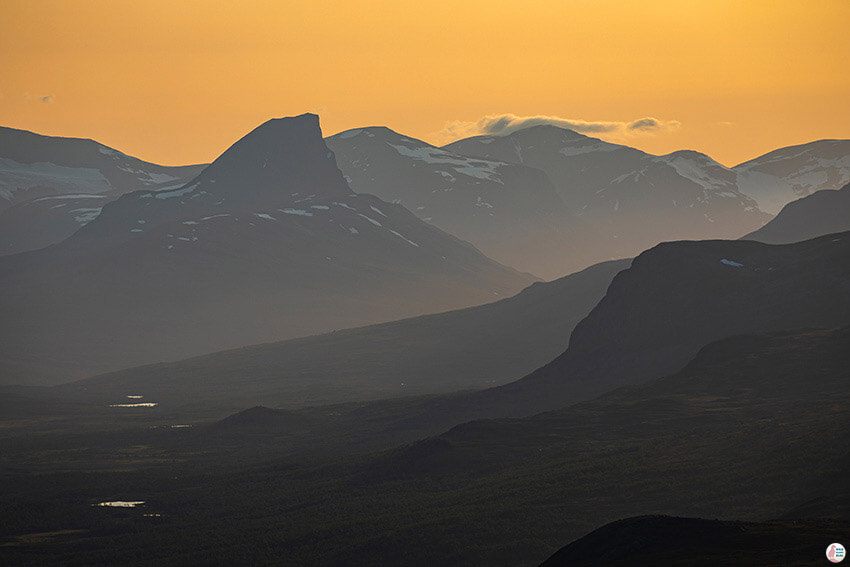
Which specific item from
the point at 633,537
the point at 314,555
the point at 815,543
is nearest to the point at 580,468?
the point at 314,555

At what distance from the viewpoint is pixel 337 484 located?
177 m
